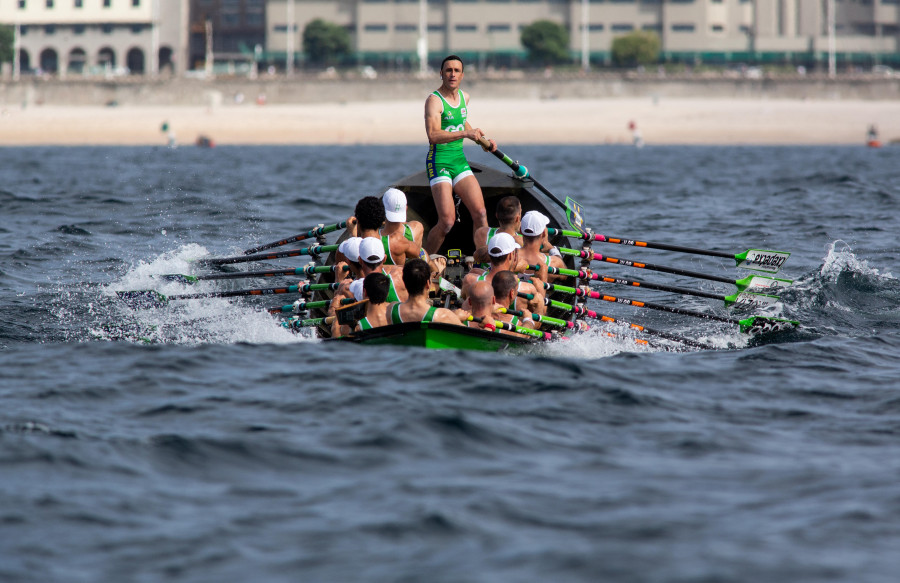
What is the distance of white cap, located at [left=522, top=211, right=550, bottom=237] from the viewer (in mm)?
11914

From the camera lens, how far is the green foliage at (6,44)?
101188 mm

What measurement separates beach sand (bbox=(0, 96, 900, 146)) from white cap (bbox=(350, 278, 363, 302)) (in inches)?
2283

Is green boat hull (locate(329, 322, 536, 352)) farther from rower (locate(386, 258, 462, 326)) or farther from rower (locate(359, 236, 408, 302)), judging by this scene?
rower (locate(359, 236, 408, 302))

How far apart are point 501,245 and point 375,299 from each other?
5.08 ft

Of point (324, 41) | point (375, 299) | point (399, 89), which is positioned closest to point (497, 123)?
point (399, 89)

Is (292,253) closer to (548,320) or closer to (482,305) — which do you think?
(482,305)

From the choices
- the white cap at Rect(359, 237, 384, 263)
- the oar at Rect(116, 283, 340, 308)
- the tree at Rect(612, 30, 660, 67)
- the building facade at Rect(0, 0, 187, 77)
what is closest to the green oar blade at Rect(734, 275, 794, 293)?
the white cap at Rect(359, 237, 384, 263)

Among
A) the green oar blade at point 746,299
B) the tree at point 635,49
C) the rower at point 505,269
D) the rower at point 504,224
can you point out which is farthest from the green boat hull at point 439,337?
the tree at point 635,49

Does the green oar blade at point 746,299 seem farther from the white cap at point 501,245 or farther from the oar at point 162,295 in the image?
the oar at point 162,295

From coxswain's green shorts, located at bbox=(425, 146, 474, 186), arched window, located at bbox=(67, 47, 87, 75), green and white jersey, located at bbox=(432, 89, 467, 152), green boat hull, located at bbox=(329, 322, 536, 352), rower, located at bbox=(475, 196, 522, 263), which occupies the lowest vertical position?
green boat hull, located at bbox=(329, 322, 536, 352)

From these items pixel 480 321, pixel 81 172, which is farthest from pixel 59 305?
pixel 81 172

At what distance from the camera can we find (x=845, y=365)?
1059 cm

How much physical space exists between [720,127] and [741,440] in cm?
6716

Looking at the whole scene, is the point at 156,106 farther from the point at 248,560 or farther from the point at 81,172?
the point at 248,560
